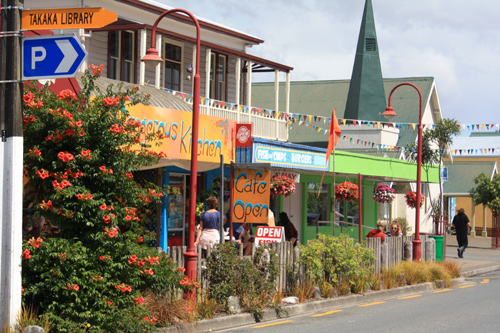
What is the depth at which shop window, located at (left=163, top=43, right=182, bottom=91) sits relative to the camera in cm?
2294

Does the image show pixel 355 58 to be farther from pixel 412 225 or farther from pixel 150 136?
pixel 150 136

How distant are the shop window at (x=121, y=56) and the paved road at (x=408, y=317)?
35.1 feet

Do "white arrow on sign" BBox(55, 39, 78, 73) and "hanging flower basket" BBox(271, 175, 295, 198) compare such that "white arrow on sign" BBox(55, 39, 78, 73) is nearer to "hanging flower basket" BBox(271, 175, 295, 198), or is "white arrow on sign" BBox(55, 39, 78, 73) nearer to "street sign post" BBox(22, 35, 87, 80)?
"street sign post" BBox(22, 35, 87, 80)

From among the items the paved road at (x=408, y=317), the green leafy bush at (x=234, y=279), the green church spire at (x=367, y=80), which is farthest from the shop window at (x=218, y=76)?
the green church spire at (x=367, y=80)

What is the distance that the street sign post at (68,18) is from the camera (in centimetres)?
798

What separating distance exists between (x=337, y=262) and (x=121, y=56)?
411 inches

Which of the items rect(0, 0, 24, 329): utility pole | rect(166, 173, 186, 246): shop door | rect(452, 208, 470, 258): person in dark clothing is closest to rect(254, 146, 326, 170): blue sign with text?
rect(166, 173, 186, 246): shop door

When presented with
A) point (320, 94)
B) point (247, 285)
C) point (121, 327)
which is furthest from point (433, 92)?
point (121, 327)

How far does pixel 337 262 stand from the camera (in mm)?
13938

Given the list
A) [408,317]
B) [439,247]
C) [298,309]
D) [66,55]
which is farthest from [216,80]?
[66,55]

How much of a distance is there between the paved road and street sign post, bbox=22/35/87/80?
4.52 meters

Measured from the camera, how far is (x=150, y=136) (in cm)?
980

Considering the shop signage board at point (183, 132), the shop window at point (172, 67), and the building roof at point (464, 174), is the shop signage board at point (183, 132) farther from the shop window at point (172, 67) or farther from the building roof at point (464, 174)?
the building roof at point (464, 174)

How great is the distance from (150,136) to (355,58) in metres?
31.2
